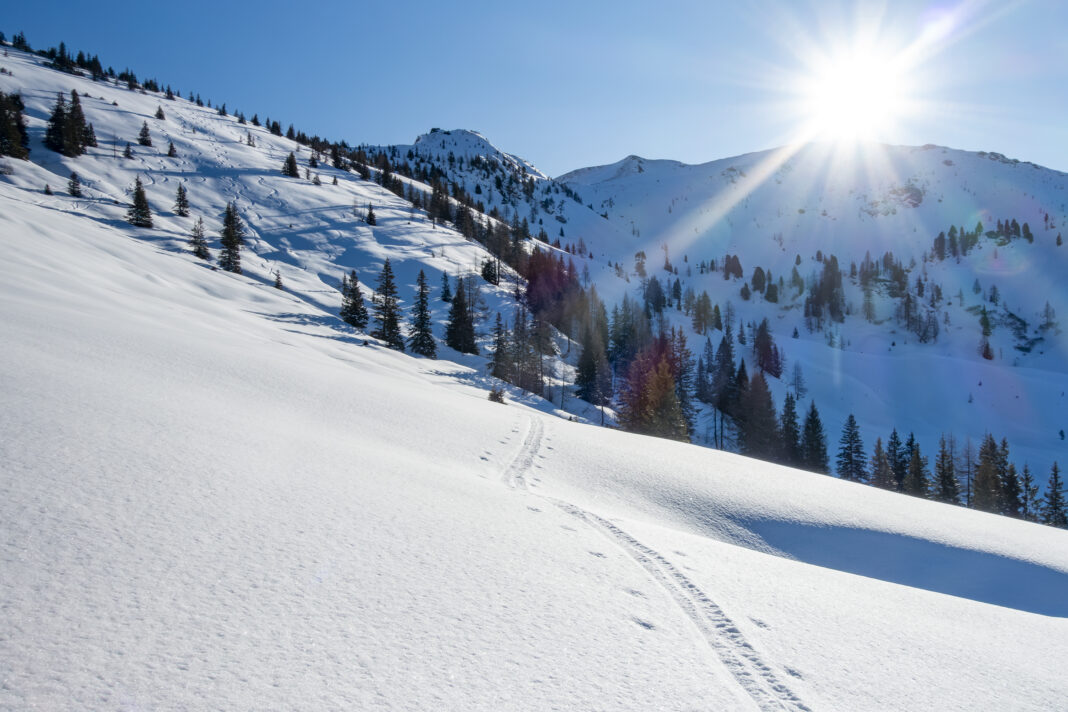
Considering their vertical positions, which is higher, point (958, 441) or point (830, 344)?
point (830, 344)

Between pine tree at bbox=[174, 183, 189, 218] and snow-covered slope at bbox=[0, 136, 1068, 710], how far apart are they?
5838 cm

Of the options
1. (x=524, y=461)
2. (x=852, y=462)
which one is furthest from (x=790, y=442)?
(x=524, y=461)

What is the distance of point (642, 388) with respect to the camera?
3991 cm

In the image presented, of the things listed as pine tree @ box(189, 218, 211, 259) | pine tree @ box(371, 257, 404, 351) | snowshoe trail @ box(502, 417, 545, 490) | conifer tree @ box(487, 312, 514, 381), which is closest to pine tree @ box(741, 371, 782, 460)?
conifer tree @ box(487, 312, 514, 381)

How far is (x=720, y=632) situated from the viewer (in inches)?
151

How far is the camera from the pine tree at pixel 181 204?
55.3m

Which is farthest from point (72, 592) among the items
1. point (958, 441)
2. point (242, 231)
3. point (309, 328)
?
point (958, 441)

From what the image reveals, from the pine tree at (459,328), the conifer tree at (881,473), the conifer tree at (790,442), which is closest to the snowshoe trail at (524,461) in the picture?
the pine tree at (459,328)

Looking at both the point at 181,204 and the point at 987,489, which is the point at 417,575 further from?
the point at 181,204

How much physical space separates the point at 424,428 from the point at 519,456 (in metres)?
2.20

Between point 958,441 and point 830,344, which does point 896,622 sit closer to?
point 958,441

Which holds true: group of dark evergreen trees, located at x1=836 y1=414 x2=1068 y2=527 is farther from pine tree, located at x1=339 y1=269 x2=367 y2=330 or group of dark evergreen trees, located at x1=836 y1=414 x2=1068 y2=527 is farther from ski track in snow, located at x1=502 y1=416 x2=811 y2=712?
pine tree, located at x1=339 y1=269 x2=367 y2=330

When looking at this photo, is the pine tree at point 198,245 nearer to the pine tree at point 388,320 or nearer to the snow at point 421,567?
the pine tree at point 388,320

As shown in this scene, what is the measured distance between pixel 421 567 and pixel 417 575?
0.48 feet
